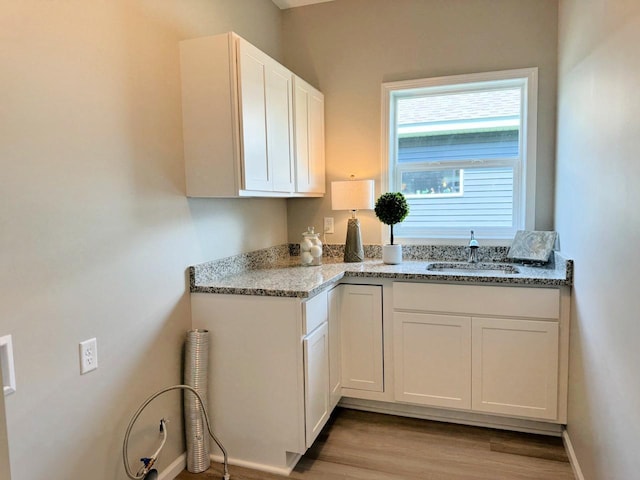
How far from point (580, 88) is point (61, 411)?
8.59ft

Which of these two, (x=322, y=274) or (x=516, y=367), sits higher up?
(x=322, y=274)

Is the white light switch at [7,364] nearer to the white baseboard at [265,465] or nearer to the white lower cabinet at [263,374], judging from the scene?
the white lower cabinet at [263,374]

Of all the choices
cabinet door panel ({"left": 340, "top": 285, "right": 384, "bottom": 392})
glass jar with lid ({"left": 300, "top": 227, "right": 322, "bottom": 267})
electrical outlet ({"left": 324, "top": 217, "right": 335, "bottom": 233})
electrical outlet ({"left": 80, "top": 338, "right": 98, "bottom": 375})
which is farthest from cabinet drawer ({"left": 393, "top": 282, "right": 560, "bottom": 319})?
electrical outlet ({"left": 80, "top": 338, "right": 98, "bottom": 375})

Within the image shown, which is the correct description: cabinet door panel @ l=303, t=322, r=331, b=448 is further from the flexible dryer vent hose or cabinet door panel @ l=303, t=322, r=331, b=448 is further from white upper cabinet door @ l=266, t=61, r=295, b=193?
white upper cabinet door @ l=266, t=61, r=295, b=193

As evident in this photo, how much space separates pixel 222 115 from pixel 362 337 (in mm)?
1495

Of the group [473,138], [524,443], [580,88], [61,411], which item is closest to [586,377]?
[524,443]

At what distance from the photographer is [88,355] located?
5.41 ft

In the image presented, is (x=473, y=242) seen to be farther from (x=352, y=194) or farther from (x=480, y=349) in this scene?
(x=352, y=194)

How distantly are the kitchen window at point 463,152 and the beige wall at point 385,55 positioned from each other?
0.08 meters

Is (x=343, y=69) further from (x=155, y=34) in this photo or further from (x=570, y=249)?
(x=570, y=249)

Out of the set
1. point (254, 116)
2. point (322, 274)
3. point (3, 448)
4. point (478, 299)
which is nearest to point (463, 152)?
point (478, 299)

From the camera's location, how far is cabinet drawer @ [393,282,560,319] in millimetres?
2363

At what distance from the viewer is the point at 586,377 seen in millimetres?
1995

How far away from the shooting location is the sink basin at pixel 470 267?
2.76m
